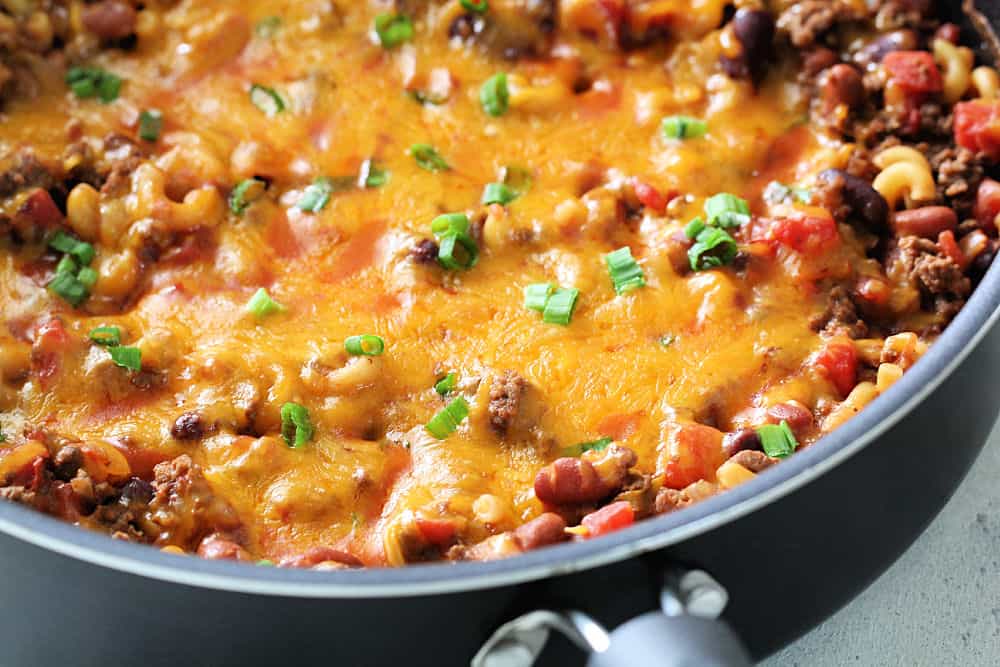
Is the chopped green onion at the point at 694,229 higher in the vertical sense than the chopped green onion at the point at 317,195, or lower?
lower

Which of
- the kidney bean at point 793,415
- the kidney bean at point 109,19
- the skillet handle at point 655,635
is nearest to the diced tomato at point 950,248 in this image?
the kidney bean at point 793,415

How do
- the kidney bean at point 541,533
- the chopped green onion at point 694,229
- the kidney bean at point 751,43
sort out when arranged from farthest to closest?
the kidney bean at point 751,43, the chopped green onion at point 694,229, the kidney bean at point 541,533

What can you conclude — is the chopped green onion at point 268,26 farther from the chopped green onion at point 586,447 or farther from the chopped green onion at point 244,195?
the chopped green onion at point 586,447

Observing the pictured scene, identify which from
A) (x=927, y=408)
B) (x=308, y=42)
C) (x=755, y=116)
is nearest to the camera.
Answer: (x=927, y=408)

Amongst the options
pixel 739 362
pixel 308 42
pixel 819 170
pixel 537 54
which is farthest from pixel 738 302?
pixel 308 42

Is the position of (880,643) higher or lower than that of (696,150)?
lower

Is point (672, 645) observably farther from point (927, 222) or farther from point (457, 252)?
point (927, 222)

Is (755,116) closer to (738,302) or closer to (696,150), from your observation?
(696,150)

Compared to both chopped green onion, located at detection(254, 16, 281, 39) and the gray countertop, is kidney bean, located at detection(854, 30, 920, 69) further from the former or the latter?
chopped green onion, located at detection(254, 16, 281, 39)
